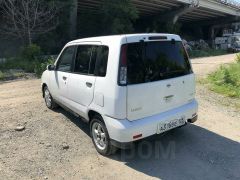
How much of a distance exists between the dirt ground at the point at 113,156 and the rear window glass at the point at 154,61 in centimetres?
127

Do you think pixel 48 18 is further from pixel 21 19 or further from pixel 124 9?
pixel 124 9

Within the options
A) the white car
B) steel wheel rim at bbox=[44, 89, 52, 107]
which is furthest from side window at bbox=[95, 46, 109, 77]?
steel wheel rim at bbox=[44, 89, 52, 107]

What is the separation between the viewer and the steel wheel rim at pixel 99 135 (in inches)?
185

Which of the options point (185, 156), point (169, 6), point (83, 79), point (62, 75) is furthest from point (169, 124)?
point (169, 6)

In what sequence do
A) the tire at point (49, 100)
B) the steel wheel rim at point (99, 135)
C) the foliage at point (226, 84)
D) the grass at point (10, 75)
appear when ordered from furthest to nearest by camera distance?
the grass at point (10, 75) < the foliage at point (226, 84) < the tire at point (49, 100) < the steel wheel rim at point (99, 135)

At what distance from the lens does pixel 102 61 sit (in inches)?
177

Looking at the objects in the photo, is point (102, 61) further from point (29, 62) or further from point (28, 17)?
point (28, 17)

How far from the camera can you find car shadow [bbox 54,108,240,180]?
4207 millimetres

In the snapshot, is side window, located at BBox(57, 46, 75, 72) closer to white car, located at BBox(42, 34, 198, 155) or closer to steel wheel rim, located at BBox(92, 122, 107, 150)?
white car, located at BBox(42, 34, 198, 155)

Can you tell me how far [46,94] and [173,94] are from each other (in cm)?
358

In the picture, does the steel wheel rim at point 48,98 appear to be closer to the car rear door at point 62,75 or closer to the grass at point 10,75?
the car rear door at point 62,75

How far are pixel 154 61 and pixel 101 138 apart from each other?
4.91 feet

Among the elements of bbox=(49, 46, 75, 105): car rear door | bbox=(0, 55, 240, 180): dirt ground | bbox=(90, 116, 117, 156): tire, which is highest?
bbox=(49, 46, 75, 105): car rear door

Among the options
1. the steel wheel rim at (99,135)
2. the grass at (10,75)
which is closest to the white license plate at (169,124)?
the steel wheel rim at (99,135)
